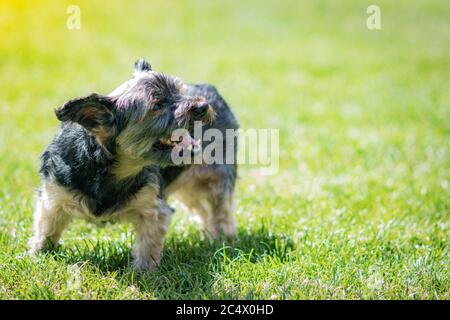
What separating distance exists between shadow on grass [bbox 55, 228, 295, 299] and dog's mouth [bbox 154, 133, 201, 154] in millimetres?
822

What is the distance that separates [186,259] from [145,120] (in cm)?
120

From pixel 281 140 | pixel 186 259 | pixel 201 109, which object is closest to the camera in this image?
pixel 201 109

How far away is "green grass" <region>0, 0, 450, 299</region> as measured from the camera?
4.00m

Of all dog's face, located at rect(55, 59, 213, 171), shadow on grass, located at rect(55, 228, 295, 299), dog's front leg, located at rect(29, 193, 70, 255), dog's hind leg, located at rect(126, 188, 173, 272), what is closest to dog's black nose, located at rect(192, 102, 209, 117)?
dog's face, located at rect(55, 59, 213, 171)

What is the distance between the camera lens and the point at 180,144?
4090mm

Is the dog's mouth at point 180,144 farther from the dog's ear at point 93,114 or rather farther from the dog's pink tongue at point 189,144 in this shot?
the dog's ear at point 93,114

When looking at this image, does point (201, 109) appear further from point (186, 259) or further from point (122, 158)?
point (186, 259)

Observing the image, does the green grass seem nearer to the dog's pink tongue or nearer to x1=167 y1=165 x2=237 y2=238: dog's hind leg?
x1=167 y1=165 x2=237 y2=238: dog's hind leg

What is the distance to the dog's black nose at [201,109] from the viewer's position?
3967 mm

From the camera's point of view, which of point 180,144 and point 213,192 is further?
point 213,192

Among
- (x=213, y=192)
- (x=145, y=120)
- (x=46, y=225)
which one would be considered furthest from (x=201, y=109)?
(x=46, y=225)

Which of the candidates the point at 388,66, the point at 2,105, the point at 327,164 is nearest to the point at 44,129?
the point at 2,105

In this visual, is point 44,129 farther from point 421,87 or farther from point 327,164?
point 421,87

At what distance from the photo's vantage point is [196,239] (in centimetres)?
496
